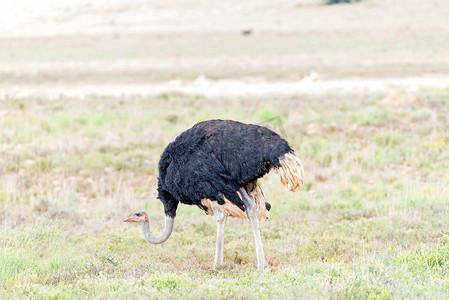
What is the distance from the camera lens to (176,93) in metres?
22.2

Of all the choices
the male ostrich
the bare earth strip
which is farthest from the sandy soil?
the male ostrich

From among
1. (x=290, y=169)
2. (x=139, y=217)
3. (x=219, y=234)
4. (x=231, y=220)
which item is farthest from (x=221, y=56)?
(x=290, y=169)

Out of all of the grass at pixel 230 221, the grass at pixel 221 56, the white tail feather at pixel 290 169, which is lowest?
the grass at pixel 230 221

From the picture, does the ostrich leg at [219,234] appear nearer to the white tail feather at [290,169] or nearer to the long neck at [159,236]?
the long neck at [159,236]

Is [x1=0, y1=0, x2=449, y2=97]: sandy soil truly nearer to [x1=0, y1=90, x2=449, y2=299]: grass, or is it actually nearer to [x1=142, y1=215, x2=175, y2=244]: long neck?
[x1=0, y1=90, x2=449, y2=299]: grass

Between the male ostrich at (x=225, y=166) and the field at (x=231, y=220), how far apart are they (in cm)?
73

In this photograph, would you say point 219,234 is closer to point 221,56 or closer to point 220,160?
point 220,160

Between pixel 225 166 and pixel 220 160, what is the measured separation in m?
0.09

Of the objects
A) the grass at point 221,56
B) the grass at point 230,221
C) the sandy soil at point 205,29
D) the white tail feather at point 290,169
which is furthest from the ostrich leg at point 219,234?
the grass at point 221,56

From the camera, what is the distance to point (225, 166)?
6.66m

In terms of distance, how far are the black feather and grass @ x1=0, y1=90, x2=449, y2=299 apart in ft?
2.93

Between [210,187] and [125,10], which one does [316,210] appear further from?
[125,10]

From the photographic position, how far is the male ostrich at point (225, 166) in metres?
6.52

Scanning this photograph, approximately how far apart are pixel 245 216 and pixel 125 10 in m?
71.2
